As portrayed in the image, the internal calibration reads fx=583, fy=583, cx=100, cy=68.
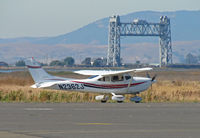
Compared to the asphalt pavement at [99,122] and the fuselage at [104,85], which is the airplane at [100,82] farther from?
the asphalt pavement at [99,122]

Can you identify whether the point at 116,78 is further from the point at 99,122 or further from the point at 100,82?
the point at 99,122

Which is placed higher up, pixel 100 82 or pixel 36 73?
pixel 36 73

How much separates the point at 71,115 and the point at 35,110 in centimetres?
257

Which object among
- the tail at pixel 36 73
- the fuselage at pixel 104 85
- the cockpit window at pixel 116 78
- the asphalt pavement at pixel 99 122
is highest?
the tail at pixel 36 73

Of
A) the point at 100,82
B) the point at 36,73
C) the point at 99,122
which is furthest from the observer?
the point at 36,73

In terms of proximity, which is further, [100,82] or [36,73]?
[36,73]

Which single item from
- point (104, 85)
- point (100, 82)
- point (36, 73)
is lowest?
point (104, 85)

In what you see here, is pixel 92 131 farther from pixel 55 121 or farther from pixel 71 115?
pixel 71 115

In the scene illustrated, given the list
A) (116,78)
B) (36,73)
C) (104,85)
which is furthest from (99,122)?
(36,73)

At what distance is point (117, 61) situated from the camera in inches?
7815

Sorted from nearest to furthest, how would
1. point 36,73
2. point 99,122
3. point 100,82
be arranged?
point 99,122 → point 100,82 → point 36,73

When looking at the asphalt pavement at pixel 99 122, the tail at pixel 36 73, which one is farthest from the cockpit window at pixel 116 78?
the asphalt pavement at pixel 99 122

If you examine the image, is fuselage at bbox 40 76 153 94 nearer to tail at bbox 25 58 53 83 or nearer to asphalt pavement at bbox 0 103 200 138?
tail at bbox 25 58 53 83

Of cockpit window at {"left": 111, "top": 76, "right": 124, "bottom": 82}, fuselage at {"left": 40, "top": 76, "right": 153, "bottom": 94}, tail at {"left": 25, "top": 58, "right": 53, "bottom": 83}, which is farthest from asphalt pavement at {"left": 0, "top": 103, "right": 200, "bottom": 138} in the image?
tail at {"left": 25, "top": 58, "right": 53, "bottom": 83}
